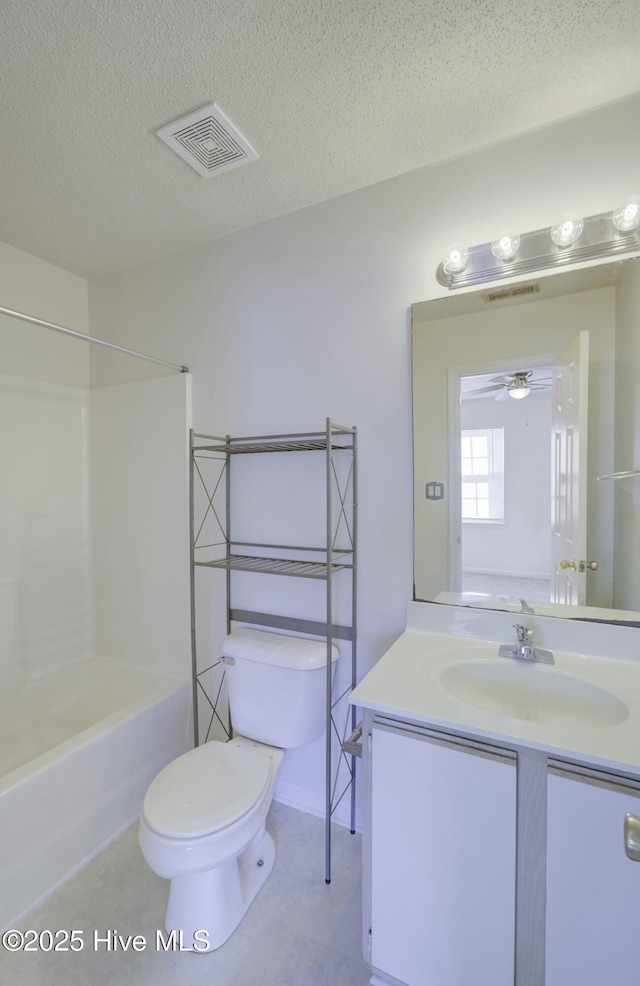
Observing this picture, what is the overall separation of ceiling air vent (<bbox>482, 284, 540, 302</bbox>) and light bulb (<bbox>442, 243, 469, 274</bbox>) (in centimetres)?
12

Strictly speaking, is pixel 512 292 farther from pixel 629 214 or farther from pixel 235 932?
pixel 235 932

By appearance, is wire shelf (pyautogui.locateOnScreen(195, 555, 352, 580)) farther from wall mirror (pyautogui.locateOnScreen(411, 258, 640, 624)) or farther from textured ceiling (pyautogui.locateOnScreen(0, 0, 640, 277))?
textured ceiling (pyautogui.locateOnScreen(0, 0, 640, 277))

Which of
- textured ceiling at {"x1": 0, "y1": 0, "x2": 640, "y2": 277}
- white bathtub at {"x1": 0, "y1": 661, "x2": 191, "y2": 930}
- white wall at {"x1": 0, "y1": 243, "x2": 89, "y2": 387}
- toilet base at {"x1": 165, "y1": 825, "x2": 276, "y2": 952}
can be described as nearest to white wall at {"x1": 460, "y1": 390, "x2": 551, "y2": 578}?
textured ceiling at {"x1": 0, "y1": 0, "x2": 640, "y2": 277}

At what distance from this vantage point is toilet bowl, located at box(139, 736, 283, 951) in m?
1.16

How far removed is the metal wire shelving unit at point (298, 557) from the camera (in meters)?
1.55

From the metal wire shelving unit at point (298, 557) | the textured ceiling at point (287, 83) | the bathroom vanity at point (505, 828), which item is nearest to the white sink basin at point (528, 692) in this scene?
the bathroom vanity at point (505, 828)

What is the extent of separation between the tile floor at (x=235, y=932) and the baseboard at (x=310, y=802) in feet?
0.20

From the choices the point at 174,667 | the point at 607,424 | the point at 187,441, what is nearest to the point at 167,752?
the point at 174,667

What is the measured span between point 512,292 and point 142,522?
1929 mm

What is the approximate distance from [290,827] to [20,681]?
1464mm

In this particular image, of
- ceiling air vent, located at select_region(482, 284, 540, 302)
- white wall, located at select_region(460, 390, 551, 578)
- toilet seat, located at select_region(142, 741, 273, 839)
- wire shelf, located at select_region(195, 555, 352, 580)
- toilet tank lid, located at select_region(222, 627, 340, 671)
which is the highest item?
ceiling air vent, located at select_region(482, 284, 540, 302)

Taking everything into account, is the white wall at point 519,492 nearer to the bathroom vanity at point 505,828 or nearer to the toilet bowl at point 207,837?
the bathroom vanity at point 505,828

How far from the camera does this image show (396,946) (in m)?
1.07

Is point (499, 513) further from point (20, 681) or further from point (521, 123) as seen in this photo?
point (20, 681)
